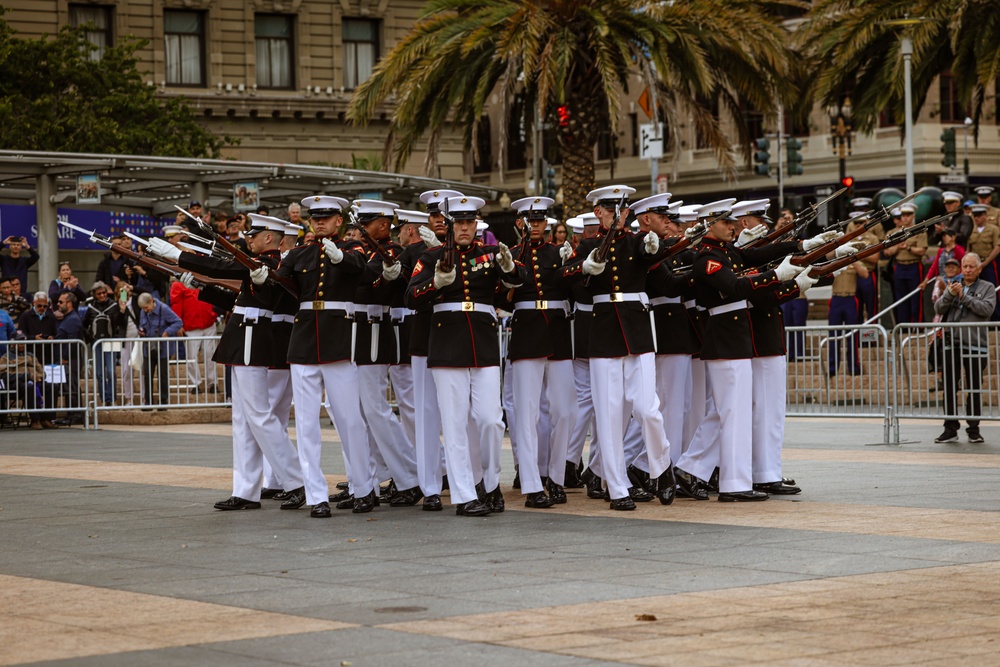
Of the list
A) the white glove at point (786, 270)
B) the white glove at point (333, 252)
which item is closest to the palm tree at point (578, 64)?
the white glove at point (786, 270)

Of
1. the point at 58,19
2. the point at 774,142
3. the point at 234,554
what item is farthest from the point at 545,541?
the point at 774,142

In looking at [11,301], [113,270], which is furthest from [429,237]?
[113,270]

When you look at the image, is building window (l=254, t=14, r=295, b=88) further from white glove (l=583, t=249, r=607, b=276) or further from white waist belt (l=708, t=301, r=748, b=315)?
white glove (l=583, t=249, r=607, b=276)

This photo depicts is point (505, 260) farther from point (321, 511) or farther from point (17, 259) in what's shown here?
point (17, 259)

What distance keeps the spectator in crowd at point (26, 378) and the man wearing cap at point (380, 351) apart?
10249 millimetres

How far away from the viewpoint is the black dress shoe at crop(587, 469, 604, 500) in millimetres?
12484

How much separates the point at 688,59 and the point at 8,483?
15792mm

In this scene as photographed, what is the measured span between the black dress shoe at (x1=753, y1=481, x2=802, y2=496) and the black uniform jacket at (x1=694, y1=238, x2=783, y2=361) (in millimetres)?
972

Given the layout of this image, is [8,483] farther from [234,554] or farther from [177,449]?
[234,554]

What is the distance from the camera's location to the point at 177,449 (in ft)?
58.4

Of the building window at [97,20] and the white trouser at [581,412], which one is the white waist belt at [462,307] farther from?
the building window at [97,20]

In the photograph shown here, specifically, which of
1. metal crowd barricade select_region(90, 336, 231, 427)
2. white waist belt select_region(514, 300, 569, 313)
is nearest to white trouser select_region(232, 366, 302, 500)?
white waist belt select_region(514, 300, 569, 313)

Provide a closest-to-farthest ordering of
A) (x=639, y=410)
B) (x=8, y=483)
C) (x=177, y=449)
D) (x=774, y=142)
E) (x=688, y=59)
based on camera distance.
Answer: (x=639, y=410) → (x=8, y=483) → (x=177, y=449) → (x=688, y=59) → (x=774, y=142)

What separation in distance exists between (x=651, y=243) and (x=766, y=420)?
187 centimetres
